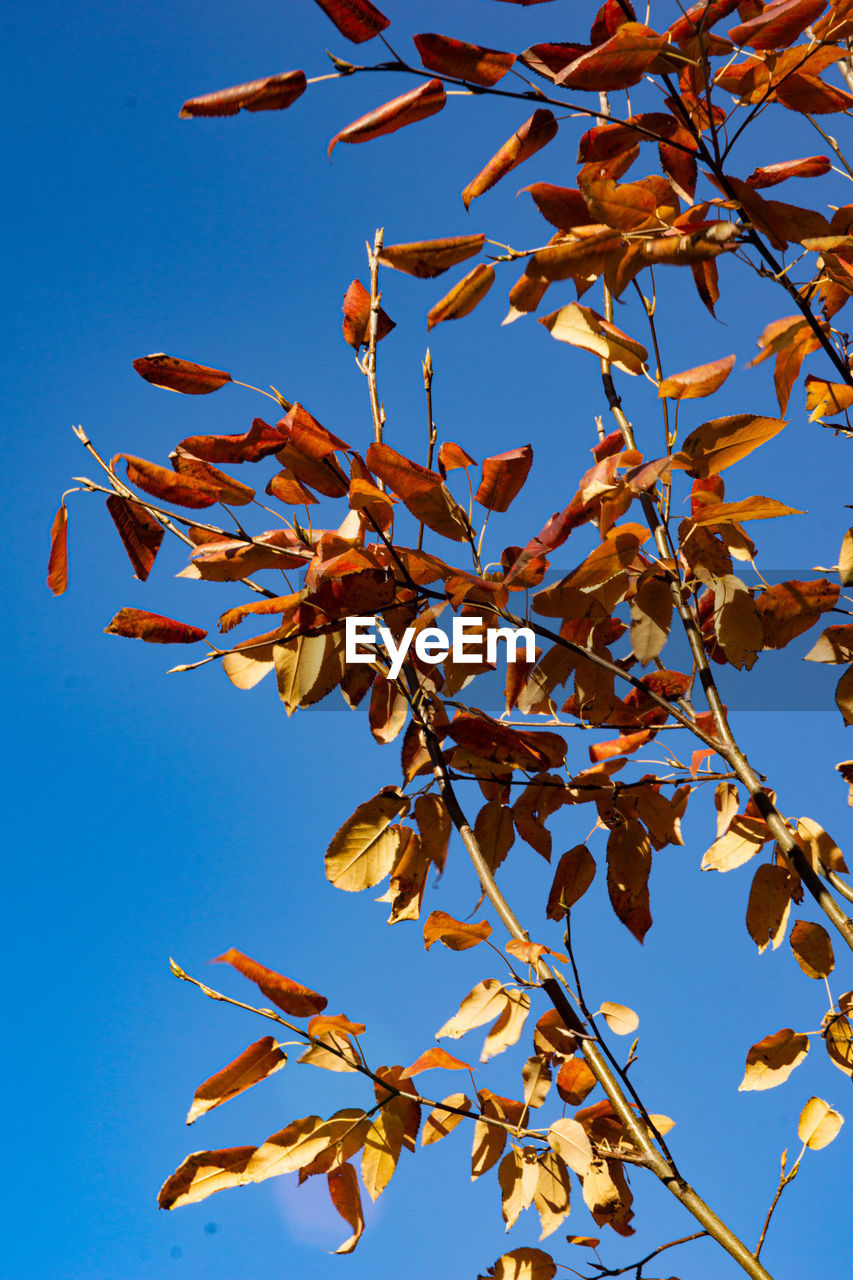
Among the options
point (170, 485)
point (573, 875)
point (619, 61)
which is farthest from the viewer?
point (573, 875)

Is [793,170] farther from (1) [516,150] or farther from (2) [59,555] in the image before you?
(2) [59,555]

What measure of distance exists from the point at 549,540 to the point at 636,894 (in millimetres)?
409

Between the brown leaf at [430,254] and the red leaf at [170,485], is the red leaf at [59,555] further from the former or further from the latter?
the brown leaf at [430,254]

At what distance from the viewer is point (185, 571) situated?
34.6 inches

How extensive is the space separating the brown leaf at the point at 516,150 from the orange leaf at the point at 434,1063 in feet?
2.52

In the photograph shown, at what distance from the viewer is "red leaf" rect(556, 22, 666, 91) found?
649 millimetres

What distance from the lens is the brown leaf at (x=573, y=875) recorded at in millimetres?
977

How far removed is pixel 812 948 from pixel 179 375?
2.86 ft

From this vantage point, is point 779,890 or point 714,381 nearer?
point 714,381

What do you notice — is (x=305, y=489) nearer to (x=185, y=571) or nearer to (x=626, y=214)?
(x=185, y=571)

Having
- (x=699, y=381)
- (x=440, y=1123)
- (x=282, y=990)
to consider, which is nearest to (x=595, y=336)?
(x=699, y=381)

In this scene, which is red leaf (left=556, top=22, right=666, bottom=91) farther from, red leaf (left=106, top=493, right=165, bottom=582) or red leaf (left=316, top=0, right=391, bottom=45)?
red leaf (left=106, top=493, right=165, bottom=582)

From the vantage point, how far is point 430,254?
77 cm

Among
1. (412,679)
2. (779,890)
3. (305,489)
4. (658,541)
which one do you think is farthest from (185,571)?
(779,890)
